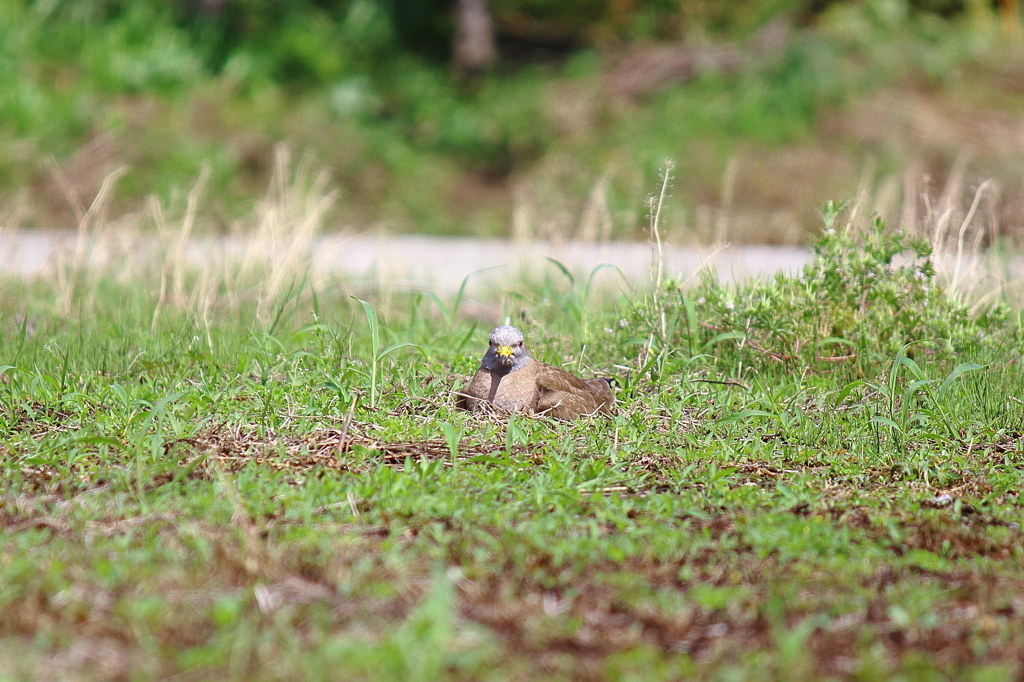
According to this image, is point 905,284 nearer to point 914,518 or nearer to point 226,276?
point 914,518

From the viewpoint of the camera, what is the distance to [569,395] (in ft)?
14.9

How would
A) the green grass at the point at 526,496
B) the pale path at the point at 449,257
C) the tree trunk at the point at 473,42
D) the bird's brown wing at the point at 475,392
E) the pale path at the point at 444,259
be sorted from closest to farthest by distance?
the green grass at the point at 526,496
the bird's brown wing at the point at 475,392
the pale path at the point at 444,259
the pale path at the point at 449,257
the tree trunk at the point at 473,42

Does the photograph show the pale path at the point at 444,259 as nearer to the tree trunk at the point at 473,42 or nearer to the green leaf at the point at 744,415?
the green leaf at the point at 744,415

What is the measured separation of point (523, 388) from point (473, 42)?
41.7 ft

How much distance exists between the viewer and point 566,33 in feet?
59.7

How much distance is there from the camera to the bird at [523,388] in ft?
14.9

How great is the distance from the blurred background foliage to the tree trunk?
0.21 m

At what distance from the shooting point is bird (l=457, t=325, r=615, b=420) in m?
4.54

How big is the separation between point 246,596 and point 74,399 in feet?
6.86

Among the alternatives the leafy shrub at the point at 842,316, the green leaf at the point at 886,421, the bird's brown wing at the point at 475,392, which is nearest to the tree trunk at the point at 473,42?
the leafy shrub at the point at 842,316

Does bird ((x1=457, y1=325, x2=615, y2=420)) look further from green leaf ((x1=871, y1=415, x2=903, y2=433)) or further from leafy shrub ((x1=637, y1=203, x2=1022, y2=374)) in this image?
green leaf ((x1=871, y1=415, x2=903, y2=433))

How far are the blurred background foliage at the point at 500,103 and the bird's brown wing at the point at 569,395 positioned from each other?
662cm

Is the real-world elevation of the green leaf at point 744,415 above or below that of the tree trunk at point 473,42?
below

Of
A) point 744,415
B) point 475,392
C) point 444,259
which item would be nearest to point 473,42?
point 444,259
